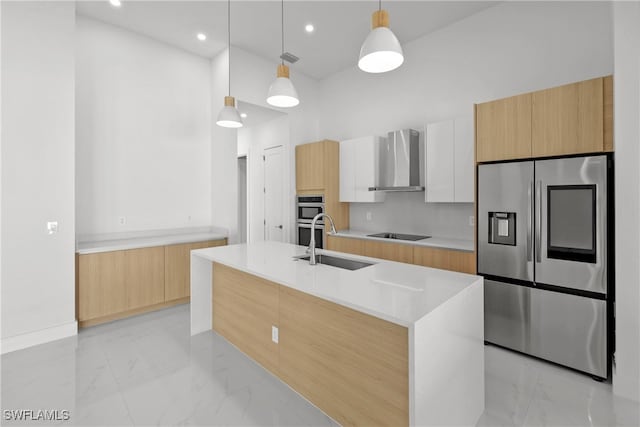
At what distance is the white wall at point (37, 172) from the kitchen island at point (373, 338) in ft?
6.09

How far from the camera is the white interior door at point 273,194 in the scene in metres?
5.23

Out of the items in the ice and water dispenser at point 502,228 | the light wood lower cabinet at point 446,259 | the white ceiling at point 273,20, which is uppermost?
the white ceiling at point 273,20

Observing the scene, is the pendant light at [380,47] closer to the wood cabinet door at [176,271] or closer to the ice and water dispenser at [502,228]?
the ice and water dispenser at [502,228]

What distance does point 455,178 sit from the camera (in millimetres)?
3369

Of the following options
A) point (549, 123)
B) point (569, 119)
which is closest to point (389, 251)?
point (549, 123)

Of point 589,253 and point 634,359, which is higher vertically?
point 589,253

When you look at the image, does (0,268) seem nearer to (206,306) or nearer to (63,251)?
(63,251)

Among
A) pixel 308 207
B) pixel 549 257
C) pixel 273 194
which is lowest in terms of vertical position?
pixel 549 257

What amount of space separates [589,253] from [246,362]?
2799 millimetres

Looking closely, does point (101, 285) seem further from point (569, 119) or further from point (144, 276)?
Result: point (569, 119)

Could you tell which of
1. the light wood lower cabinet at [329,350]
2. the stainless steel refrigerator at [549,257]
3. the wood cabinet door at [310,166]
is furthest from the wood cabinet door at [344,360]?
the wood cabinet door at [310,166]

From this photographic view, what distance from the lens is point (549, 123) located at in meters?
2.43

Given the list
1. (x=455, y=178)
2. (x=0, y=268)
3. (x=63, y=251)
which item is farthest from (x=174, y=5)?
(x=455, y=178)

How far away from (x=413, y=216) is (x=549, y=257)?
177 cm
